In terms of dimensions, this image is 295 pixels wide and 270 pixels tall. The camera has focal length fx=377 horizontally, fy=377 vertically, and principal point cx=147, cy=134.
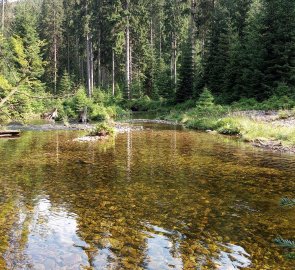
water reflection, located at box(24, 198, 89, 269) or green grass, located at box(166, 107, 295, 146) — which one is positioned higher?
green grass, located at box(166, 107, 295, 146)

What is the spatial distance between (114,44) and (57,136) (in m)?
30.7

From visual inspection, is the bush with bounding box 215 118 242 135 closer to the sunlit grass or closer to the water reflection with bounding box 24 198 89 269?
the sunlit grass

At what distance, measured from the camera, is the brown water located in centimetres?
561

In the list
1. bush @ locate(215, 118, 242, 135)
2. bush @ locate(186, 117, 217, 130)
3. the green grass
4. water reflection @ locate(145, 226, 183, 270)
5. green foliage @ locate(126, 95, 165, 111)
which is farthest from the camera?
green foliage @ locate(126, 95, 165, 111)

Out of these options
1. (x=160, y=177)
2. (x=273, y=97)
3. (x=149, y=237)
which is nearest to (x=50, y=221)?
(x=149, y=237)

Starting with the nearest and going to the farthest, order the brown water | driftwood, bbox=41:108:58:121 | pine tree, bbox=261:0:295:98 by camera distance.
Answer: the brown water → pine tree, bbox=261:0:295:98 → driftwood, bbox=41:108:58:121

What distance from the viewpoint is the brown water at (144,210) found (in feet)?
18.4

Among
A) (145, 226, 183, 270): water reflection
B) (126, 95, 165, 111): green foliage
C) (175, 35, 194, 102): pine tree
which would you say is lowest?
(145, 226, 183, 270): water reflection

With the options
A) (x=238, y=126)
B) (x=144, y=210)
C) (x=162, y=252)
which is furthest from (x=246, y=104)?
(x=162, y=252)

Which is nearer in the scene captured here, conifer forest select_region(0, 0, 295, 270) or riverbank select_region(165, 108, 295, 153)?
conifer forest select_region(0, 0, 295, 270)

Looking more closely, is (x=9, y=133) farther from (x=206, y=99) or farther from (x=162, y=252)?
(x=162, y=252)

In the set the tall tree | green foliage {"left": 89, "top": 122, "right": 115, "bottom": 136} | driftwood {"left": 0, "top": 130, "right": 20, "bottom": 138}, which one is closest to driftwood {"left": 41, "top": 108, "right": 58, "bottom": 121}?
driftwood {"left": 0, "top": 130, "right": 20, "bottom": 138}

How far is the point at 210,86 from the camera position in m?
38.9

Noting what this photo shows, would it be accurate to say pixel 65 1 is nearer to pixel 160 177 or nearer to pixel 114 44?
pixel 114 44
